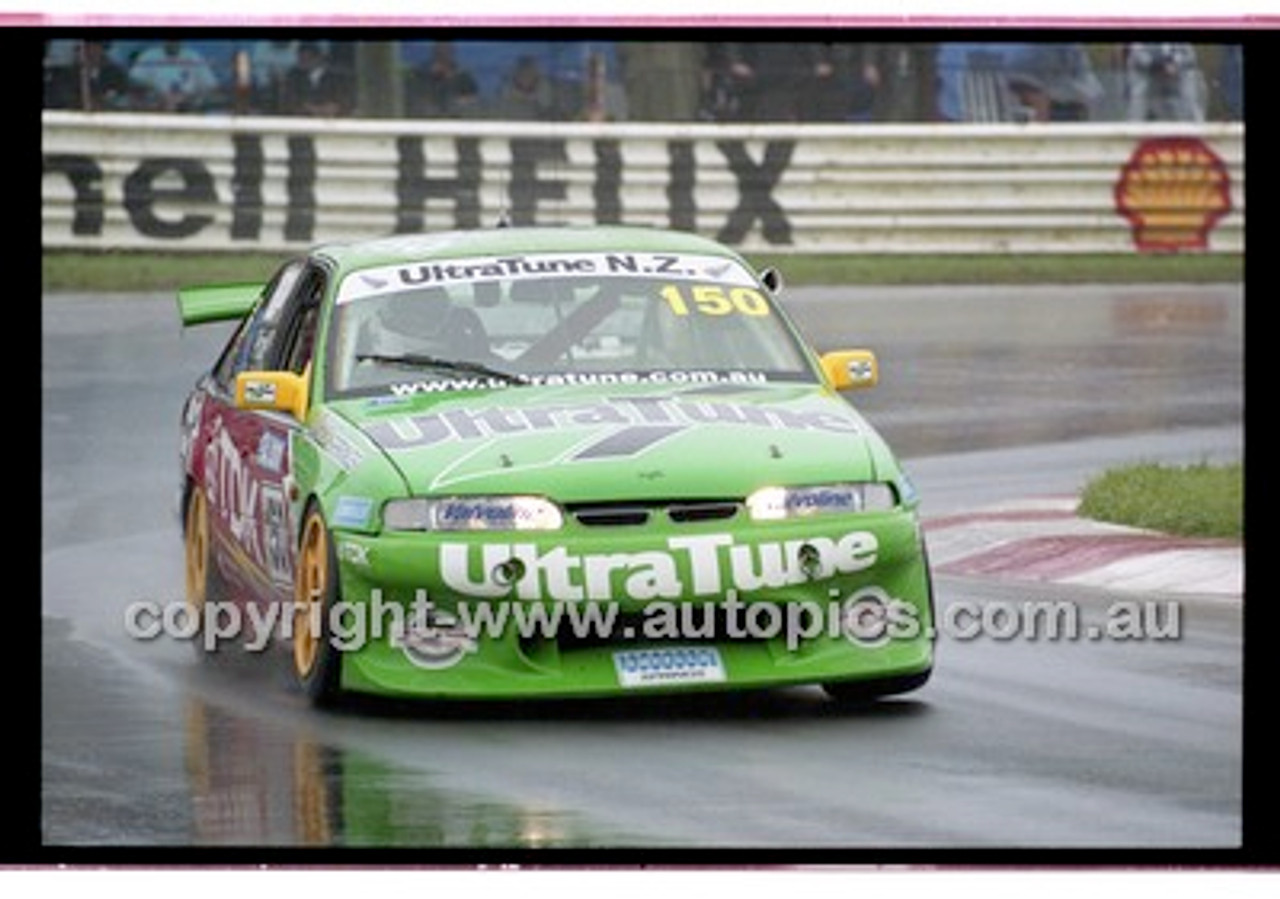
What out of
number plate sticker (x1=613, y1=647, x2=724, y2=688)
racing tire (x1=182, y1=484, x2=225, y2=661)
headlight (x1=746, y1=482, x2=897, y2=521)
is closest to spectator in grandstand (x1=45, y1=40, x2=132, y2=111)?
racing tire (x1=182, y1=484, x2=225, y2=661)

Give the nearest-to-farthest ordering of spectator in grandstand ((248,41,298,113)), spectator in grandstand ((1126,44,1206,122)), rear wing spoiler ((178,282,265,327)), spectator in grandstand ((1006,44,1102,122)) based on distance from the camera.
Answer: rear wing spoiler ((178,282,265,327))
spectator in grandstand ((1126,44,1206,122))
spectator in grandstand ((248,41,298,113))
spectator in grandstand ((1006,44,1102,122))

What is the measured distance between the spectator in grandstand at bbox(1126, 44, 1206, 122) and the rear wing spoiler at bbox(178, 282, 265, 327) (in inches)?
469

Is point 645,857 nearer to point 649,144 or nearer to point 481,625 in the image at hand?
point 481,625

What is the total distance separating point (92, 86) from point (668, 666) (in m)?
15.3

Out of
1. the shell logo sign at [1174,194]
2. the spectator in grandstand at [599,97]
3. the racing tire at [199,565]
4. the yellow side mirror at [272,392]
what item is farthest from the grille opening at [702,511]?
the spectator in grandstand at [599,97]

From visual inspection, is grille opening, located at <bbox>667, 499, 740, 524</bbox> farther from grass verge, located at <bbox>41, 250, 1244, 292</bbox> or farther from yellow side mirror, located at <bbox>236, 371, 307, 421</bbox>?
grass verge, located at <bbox>41, 250, 1244, 292</bbox>

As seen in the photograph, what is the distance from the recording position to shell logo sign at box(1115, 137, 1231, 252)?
81.7 feet

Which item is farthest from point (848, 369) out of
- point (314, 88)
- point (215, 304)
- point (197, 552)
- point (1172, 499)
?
point (314, 88)

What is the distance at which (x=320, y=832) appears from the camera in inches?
339

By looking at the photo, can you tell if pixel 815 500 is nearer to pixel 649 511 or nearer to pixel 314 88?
pixel 649 511

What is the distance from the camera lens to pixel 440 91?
25.1 meters

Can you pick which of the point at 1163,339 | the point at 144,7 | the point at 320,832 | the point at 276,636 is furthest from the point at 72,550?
the point at 1163,339
